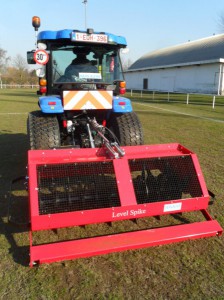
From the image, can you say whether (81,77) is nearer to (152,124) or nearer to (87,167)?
(87,167)

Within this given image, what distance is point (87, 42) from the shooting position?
4.15 meters

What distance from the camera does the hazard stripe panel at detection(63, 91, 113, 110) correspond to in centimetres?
396

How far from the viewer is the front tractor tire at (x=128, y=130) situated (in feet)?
14.0

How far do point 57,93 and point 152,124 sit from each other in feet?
20.1

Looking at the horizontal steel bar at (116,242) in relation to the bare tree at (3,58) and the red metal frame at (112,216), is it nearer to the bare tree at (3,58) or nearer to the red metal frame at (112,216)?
the red metal frame at (112,216)

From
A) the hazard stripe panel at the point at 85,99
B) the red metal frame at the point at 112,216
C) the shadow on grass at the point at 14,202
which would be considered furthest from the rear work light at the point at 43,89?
the red metal frame at the point at 112,216

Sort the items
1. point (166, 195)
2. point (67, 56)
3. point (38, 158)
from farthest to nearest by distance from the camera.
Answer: point (67, 56)
point (166, 195)
point (38, 158)

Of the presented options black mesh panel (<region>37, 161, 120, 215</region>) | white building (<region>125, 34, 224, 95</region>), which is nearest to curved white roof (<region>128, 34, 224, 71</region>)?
white building (<region>125, 34, 224, 95</region>)

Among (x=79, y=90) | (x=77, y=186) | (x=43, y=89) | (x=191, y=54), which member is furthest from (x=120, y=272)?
(x=191, y=54)

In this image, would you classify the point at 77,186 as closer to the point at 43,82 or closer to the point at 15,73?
the point at 43,82

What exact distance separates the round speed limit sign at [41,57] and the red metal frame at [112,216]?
168 cm

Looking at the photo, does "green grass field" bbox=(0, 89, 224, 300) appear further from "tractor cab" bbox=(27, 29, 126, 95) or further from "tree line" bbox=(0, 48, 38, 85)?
"tree line" bbox=(0, 48, 38, 85)

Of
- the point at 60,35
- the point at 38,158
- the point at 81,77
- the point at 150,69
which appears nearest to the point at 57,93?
the point at 81,77

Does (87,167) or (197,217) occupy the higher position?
(87,167)
